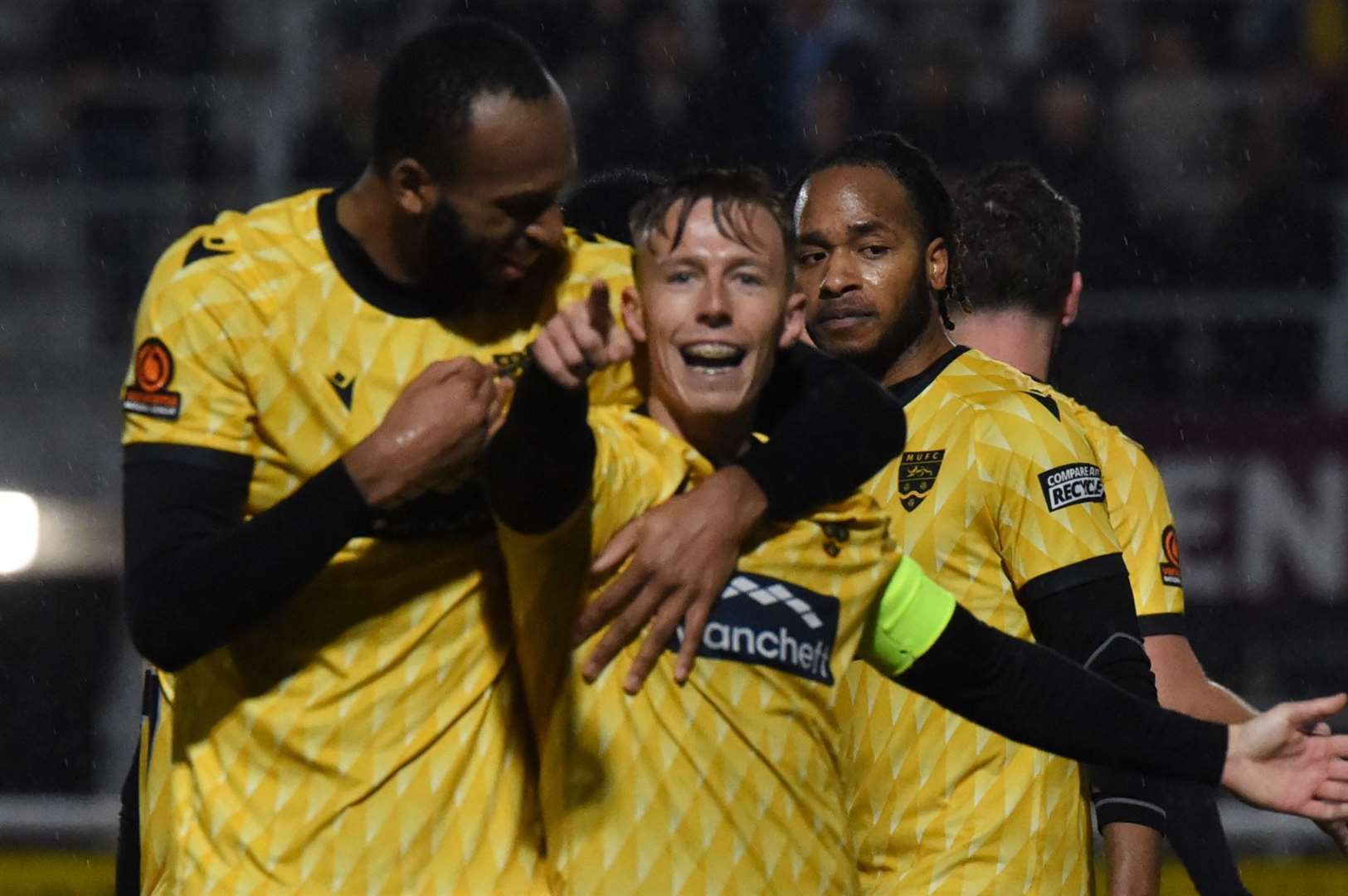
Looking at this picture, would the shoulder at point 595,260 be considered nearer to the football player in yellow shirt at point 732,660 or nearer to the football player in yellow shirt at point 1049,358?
the football player in yellow shirt at point 732,660

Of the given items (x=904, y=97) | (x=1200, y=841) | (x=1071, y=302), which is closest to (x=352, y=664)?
(x=1200, y=841)

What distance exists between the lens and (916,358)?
12.7ft

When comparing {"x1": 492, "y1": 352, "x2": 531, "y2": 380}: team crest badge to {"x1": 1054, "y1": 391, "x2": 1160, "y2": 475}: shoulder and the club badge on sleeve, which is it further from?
{"x1": 1054, "y1": 391, "x2": 1160, "y2": 475}: shoulder

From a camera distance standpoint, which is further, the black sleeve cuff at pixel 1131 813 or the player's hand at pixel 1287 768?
the black sleeve cuff at pixel 1131 813

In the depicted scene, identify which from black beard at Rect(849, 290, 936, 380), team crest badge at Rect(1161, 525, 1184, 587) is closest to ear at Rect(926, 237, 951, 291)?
black beard at Rect(849, 290, 936, 380)

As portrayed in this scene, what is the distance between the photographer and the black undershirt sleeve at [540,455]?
2445 mm

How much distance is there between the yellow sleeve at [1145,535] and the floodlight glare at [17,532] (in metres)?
5.45

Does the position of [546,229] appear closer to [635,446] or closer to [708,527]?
[635,446]

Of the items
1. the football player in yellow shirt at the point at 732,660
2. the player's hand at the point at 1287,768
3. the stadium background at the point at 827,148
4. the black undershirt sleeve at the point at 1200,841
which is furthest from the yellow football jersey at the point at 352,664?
the stadium background at the point at 827,148

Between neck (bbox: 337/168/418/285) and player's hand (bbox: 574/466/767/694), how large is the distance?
1.60 feet

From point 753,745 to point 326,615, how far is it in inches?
23.7

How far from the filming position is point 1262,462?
8.34 metres

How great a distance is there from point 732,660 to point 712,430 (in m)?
0.33

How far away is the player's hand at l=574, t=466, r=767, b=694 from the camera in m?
2.71
